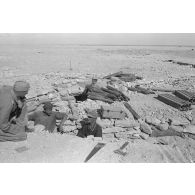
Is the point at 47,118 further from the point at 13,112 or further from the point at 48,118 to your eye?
the point at 13,112

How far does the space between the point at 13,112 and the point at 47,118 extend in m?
1.25

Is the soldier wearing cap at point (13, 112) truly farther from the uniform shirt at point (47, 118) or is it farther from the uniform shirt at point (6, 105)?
the uniform shirt at point (47, 118)

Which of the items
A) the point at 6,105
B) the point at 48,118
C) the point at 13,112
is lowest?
the point at 48,118

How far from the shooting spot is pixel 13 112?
224 inches

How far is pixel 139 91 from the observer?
34.2 feet

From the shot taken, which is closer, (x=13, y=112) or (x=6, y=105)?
(x=6, y=105)

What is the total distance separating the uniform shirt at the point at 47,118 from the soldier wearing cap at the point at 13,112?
0.79m

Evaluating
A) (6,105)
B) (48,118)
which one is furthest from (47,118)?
(6,105)

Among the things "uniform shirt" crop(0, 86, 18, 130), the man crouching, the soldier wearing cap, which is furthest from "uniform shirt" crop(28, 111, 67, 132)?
"uniform shirt" crop(0, 86, 18, 130)

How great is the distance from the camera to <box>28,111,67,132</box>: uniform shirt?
649cm

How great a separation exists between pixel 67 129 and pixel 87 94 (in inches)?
107

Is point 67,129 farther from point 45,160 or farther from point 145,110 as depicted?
point 145,110

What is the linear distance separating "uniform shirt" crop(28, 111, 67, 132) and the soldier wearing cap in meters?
0.79
